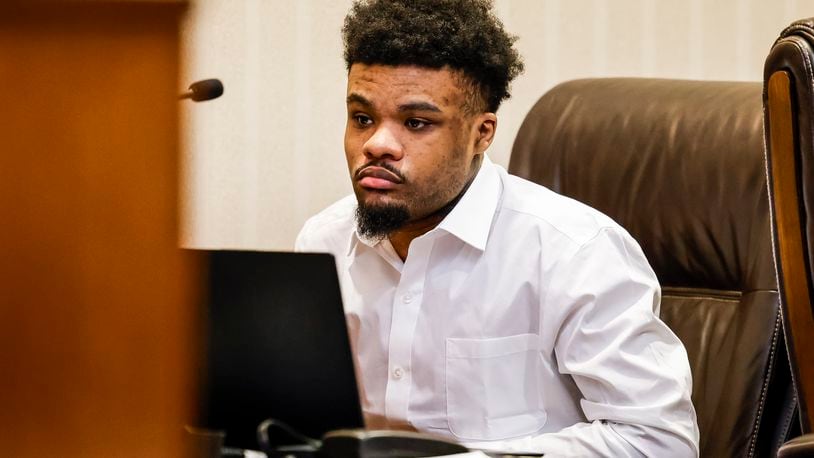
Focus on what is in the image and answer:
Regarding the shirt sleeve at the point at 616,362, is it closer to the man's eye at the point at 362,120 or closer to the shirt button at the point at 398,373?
the shirt button at the point at 398,373

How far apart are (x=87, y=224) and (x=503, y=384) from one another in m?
1.06

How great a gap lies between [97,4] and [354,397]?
504 millimetres

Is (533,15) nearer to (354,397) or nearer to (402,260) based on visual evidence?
(402,260)

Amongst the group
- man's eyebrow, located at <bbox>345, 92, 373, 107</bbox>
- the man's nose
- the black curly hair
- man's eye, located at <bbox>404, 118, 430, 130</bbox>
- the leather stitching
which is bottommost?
the leather stitching

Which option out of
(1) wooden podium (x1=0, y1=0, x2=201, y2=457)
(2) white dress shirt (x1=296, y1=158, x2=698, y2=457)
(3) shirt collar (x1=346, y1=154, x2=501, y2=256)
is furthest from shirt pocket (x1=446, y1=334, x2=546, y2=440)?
(1) wooden podium (x1=0, y1=0, x2=201, y2=457)

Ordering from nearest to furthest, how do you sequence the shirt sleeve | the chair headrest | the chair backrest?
the chair backrest → the shirt sleeve → the chair headrest

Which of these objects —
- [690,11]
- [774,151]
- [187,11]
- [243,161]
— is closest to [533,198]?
[774,151]

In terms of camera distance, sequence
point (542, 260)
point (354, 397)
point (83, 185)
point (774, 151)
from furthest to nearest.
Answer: point (542, 260) → point (774, 151) → point (354, 397) → point (83, 185)

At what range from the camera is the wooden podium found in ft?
1.04

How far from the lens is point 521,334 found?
1338 millimetres

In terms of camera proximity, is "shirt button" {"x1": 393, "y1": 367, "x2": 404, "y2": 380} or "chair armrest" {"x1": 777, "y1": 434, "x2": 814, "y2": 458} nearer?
"chair armrest" {"x1": 777, "y1": 434, "x2": 814, "y2": 458}

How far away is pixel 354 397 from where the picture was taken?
2.57 feet

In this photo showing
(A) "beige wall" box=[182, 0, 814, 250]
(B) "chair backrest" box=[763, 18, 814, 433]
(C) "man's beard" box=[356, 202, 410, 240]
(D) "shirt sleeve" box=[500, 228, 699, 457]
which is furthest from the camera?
(A) "beige wall" box=[182, 0, 814, 250]

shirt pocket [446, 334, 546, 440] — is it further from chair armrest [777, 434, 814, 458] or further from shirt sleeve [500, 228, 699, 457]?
chair armrest [777, 434, 814, 458]
